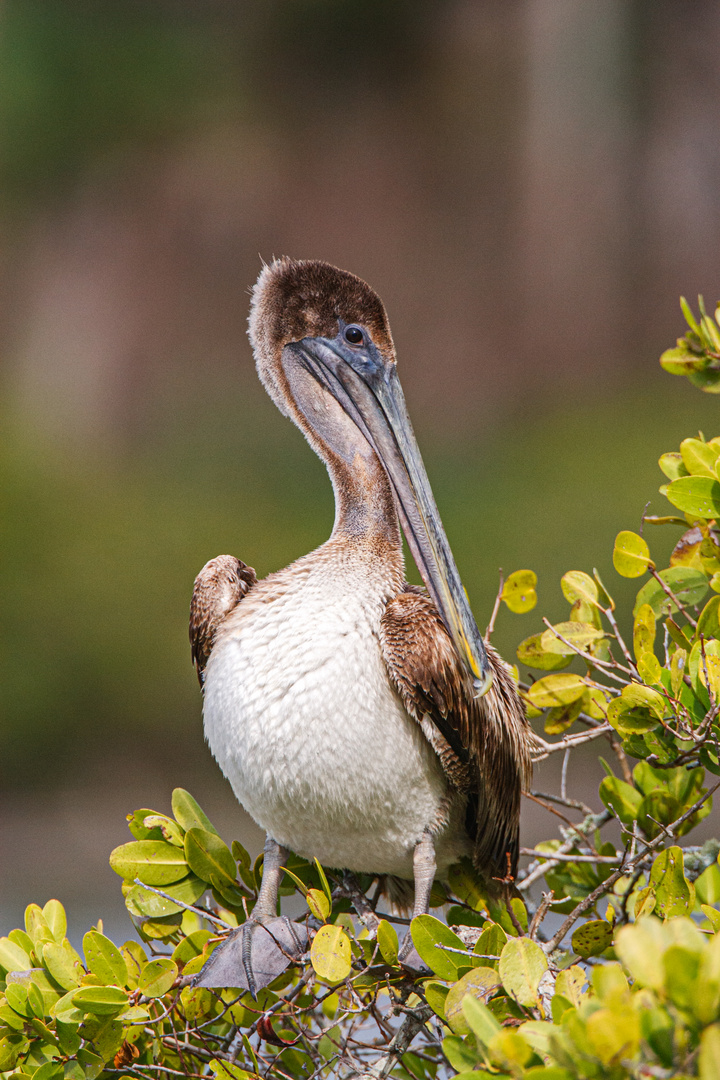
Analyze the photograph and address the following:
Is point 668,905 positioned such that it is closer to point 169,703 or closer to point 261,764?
point 261,764

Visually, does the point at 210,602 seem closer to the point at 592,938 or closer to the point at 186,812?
the point at 186,812

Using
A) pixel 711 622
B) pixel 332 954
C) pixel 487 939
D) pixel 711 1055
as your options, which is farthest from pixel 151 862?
pixel 711 1055

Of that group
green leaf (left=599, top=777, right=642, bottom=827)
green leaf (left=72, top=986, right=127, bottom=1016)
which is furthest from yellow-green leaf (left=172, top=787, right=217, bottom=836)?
green leaf (left=599, top=777, right=642, bottom=827)

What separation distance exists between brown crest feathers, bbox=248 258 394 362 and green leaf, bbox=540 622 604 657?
43cm

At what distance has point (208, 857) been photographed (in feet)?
3.81

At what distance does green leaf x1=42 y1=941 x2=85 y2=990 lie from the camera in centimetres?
100

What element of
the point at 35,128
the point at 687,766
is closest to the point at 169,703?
the point at 35,128

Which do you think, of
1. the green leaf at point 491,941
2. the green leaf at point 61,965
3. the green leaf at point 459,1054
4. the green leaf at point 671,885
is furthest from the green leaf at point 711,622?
the green leaf at point 61,965

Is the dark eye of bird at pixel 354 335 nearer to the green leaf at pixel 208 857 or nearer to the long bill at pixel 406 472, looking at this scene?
the long bill at pixel 406 472

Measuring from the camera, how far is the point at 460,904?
1.31m

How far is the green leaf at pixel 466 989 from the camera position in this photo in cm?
84

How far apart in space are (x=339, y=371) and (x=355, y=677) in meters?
0.43

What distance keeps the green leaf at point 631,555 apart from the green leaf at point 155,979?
2.03 feet

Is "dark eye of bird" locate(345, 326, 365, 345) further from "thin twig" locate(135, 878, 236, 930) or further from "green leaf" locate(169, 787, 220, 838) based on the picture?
"thin twig" locate(135, 878, 236, 930)
